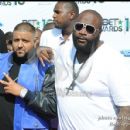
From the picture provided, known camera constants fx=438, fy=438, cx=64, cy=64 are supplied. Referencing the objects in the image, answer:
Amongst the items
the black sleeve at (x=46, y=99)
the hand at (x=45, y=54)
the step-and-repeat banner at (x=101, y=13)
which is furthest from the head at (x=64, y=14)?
the black sleeve at (x=46, y=99)

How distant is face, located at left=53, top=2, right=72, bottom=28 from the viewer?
4.88m

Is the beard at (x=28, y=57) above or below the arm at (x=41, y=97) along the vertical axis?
above

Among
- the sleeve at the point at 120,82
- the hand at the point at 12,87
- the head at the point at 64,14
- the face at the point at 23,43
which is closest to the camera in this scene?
the sleeve at the point at 120,82

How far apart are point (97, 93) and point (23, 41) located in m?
0.89

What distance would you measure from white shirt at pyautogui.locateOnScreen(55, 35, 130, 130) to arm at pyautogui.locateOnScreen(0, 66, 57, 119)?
0.23m

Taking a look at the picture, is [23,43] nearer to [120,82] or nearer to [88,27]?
[88,27]

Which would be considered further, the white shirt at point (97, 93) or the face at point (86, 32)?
the face at point (86, 32)

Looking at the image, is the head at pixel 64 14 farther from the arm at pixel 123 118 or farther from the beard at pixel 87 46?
the arm at pixel 123 118

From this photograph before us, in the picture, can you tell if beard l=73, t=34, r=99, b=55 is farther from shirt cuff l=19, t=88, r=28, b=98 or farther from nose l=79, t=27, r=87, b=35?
shirt cuff l=19, t=88, r=28, b=98

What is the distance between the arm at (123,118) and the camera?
2.75m

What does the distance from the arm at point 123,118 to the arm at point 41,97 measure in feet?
1.91

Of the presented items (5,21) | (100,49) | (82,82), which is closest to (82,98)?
(82,82)

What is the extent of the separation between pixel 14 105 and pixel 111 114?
812mm

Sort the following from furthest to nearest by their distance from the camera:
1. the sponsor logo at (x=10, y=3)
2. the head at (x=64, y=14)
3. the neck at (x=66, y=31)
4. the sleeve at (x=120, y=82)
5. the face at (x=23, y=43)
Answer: the sponsor logo at (x=10, y=3) < the head at (x=64, y=14) < the neck at (x=66, y=31) < the face at (x=23, y=43) < the sleeve at (x=120, y=82)
